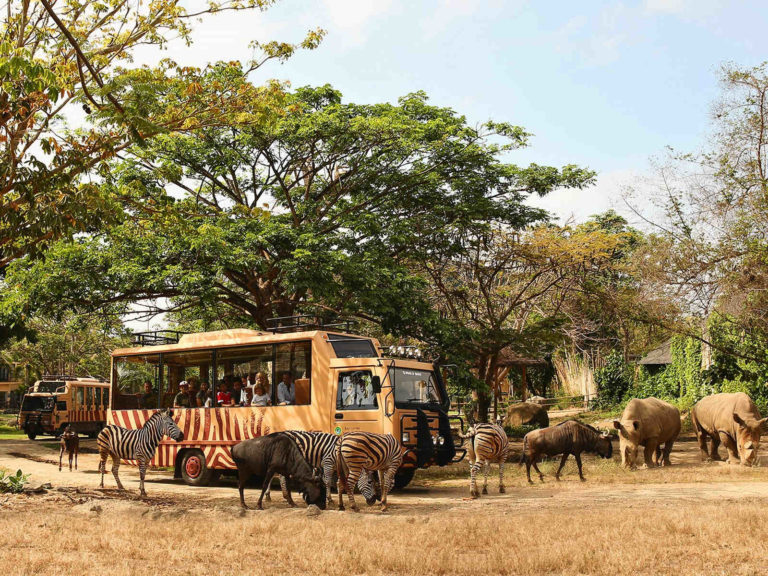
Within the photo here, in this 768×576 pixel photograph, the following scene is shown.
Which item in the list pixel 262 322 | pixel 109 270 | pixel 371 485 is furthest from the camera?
pixel 262 322

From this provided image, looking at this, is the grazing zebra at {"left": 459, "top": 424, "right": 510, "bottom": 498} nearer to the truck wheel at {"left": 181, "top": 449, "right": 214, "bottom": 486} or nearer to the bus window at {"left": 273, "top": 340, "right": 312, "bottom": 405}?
the bus window at {"left": 273, "top": 340, "right": 312, "bottom": 405}

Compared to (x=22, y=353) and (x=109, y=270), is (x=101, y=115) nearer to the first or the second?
(x=109, y=270)

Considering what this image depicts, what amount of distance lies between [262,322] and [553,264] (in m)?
10.9

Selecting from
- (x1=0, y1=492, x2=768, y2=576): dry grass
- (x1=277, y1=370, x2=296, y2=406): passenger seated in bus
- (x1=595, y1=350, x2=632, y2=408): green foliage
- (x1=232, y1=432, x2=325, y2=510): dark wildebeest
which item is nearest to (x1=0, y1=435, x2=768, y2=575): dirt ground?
(x1=0, y1=492, x2=768, y2=576): dry grass

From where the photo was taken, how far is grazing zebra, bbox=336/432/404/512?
1305 cm

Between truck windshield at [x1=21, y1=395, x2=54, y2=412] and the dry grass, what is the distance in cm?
2282

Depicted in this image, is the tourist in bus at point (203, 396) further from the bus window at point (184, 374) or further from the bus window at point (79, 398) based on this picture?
the bus window at point (79, 398)

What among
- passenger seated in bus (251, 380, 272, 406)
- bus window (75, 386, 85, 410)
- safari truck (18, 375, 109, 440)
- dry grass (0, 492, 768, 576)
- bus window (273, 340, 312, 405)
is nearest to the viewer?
dry grass (0, 492, 768, 576)

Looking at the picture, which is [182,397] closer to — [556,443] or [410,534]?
[556,443]

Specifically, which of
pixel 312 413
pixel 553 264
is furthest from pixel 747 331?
pixel 312 413

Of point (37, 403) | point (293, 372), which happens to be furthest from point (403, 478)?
point (37, 403)

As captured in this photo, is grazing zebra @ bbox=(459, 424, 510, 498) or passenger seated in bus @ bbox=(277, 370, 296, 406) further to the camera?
passenger seated in bus @ bbox=(277, 370, 296, 406)

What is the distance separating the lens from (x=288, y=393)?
16062 millimetres

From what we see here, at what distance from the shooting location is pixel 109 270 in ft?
68.8
